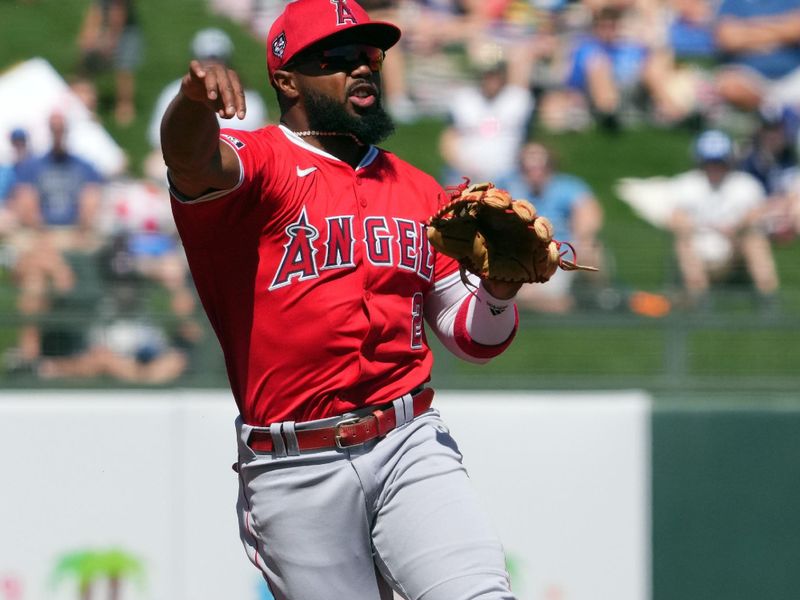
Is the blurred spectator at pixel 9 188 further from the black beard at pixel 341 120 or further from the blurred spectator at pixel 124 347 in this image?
the black beard at pixel 341 120

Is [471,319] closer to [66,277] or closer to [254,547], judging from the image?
[254,547]

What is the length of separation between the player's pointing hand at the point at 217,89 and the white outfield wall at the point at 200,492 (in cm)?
242

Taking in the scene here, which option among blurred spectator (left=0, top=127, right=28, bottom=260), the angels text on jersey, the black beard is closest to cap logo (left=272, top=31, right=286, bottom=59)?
the black beard

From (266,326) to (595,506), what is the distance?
219 centimetres

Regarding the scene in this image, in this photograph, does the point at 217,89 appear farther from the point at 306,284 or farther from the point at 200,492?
the point at 200,492

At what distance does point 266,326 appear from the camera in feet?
10.8

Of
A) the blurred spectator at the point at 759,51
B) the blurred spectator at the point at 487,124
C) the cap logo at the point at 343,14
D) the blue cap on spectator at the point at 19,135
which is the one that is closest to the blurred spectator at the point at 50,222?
the blue cap on spectator at the point at 19,135

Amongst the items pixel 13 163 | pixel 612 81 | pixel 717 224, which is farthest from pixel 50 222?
pixel 612 81

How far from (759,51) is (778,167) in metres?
1.43

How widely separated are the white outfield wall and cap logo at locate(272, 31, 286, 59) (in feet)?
6.24

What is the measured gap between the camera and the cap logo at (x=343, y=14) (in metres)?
3.39

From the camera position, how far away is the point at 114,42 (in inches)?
331

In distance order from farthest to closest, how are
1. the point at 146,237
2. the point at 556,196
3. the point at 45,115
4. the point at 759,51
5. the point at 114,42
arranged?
1. the point at 759,51
2. the point at 114,42
3. the point at 45,115
4. the point at 556,196
5. the point at 146,237

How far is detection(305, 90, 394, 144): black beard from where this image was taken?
341 cm
